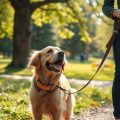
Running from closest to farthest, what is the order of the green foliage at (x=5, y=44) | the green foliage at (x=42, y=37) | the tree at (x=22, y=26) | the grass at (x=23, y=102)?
the grass at (x=23, y=102) < the tree at (x=22, y=26) < the green foliage at (x=5, y=44) < the green foliage at (x=42, y=37)

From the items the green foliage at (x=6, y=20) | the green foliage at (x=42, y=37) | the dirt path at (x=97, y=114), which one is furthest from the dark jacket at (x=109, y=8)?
the green foliage at (x=42, y=37)

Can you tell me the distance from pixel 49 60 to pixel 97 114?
3146mm

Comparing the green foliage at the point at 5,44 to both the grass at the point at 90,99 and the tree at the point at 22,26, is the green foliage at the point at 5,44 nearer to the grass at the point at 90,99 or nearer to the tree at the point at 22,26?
the tree at the point at 22,26

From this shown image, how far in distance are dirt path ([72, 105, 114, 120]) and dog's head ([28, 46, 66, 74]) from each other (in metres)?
2.29

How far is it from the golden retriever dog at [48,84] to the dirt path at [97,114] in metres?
2.09

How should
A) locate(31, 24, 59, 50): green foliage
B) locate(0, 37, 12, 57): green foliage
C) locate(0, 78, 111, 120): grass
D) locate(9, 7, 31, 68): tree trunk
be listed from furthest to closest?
locate(31, 24, 59, 50): green foliage → locate(0, 37, 12, 57): green foliage → locate(9, 7, 31, 68): tree trunk → locate(0, 78, 111, 120): grass

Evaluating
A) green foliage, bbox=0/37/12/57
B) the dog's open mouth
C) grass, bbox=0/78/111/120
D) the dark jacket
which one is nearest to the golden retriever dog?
the dog's open mouth

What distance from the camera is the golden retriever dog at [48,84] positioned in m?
6.20

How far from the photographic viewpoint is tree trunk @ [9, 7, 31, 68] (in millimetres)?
27750

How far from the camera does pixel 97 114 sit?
357 inches

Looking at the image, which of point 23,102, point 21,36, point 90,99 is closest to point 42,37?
point 21,36

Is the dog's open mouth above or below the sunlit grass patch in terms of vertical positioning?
above

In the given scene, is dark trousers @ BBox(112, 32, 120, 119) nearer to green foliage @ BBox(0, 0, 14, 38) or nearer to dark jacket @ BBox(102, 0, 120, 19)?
dark jacket @ BBox(102, 0, 120, 19)

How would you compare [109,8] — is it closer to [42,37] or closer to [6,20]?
[6,20]
